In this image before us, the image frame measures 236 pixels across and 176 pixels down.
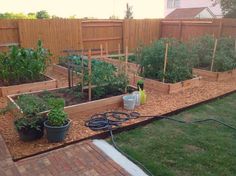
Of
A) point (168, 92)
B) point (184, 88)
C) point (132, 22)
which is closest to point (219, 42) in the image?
point (184, 88)

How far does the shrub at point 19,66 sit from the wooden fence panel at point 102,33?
12.8ft

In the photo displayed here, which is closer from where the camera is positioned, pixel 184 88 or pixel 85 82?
pixel 85 82

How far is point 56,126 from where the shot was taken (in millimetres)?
3412

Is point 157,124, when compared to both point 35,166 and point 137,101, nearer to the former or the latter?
point 137,101

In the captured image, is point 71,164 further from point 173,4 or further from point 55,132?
point 173,4

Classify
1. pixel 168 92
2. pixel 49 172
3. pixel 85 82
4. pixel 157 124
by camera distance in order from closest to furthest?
pixel 49 172
pixel 157 124
pixel 85 82
pixel 168 92

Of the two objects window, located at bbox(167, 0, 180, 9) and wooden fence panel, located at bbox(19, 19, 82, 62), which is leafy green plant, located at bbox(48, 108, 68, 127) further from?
window, located at bbox(167, 0, 180, 9)

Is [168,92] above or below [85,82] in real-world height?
below

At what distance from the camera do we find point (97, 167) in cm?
295

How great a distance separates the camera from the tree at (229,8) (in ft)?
42.3

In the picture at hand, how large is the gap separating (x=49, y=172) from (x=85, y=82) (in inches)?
95.3

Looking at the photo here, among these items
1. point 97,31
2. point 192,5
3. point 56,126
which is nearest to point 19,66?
point 56,126

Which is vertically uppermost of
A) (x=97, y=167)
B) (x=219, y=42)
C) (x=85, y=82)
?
(x=219, y=42)

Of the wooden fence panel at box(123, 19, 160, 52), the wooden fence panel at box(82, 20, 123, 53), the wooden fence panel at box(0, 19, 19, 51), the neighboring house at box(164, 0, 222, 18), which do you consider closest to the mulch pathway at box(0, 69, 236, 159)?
the wooden fence panel at box(0, 19, 19, 51)
